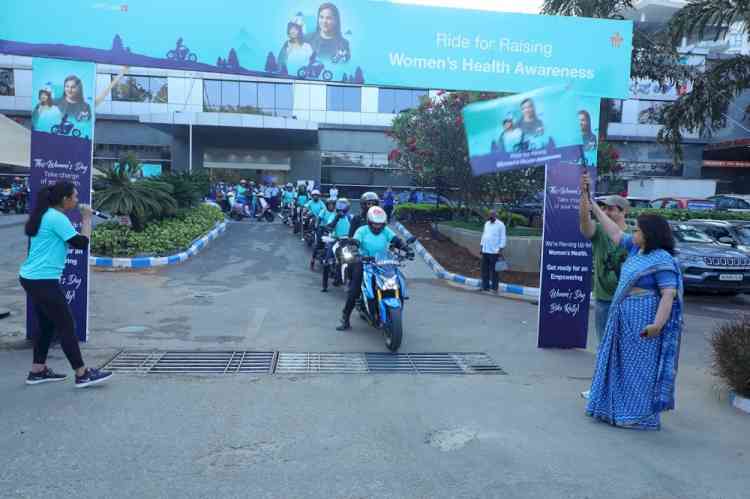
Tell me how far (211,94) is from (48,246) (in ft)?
110

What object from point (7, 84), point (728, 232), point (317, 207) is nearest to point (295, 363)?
point (317, 207)

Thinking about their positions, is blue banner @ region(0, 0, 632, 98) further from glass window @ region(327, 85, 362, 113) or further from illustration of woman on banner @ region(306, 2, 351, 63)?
glass window @ region(327, 85, 362, 113)

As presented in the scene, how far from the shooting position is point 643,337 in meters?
4.91

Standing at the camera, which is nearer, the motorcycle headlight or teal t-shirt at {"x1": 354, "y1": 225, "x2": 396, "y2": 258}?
the motorcycle headlight

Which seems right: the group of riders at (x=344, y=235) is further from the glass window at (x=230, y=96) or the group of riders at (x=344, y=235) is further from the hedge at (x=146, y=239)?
the glass window at (x=230, y=96)

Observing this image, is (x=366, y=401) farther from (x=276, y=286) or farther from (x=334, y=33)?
(x=276, y=286)

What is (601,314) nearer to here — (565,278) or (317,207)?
(565,278)

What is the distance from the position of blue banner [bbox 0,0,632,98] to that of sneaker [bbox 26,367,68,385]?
361cm

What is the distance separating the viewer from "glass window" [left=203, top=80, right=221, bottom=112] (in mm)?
36875

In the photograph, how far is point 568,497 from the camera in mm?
3863

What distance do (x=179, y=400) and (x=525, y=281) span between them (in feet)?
32.0

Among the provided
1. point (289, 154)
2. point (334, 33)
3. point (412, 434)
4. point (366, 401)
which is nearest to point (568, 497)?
point (412, 434)

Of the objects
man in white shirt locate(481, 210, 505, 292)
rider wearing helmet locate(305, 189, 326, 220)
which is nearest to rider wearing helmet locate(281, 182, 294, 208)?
rider wearing helmet locate(305, 189, 326, 220)

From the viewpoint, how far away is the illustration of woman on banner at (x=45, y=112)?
7.02 metres
